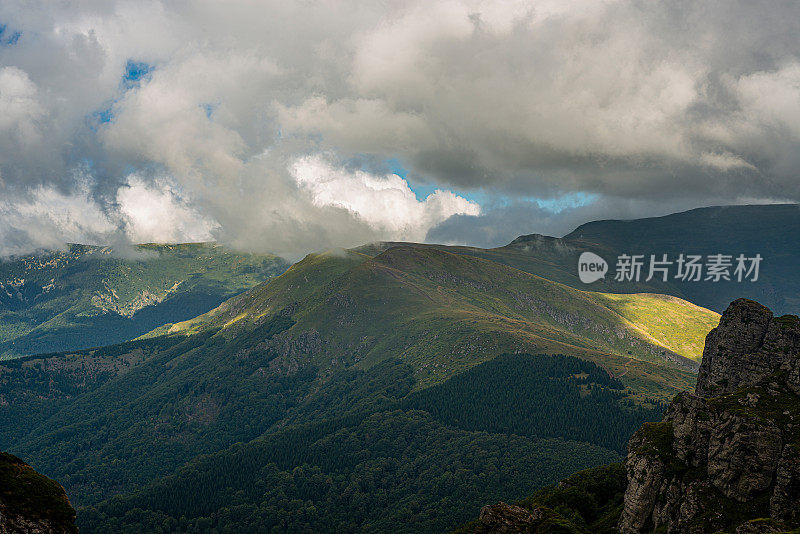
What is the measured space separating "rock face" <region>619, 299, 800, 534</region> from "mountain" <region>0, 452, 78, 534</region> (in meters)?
84.8

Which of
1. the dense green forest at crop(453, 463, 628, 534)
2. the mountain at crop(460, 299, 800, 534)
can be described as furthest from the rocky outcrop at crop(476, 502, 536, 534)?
the dense green forest at crop(453, 463, 628, 534)

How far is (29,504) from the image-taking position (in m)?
59.5

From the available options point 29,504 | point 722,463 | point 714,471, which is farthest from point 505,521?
point 29,504

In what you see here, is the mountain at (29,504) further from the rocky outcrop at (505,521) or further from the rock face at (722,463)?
the rock face at (722,463)

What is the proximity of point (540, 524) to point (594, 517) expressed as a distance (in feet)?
225

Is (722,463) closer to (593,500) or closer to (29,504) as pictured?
(593,500)

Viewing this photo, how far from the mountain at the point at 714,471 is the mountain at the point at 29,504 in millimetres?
55858

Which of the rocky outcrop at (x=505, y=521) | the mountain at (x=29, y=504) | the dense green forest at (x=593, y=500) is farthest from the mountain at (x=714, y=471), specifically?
the mountain at (x=29, y=504)

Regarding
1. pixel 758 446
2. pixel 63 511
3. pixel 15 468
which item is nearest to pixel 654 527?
pixel 758 446

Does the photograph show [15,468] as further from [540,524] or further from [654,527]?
[654,527]

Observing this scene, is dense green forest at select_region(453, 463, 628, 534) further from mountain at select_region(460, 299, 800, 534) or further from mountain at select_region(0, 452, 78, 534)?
mountain at select_region(0, 452, 78, 534)

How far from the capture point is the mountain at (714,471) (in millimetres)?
83188

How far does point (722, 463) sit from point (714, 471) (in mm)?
2273

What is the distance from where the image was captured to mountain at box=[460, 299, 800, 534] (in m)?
83.2
